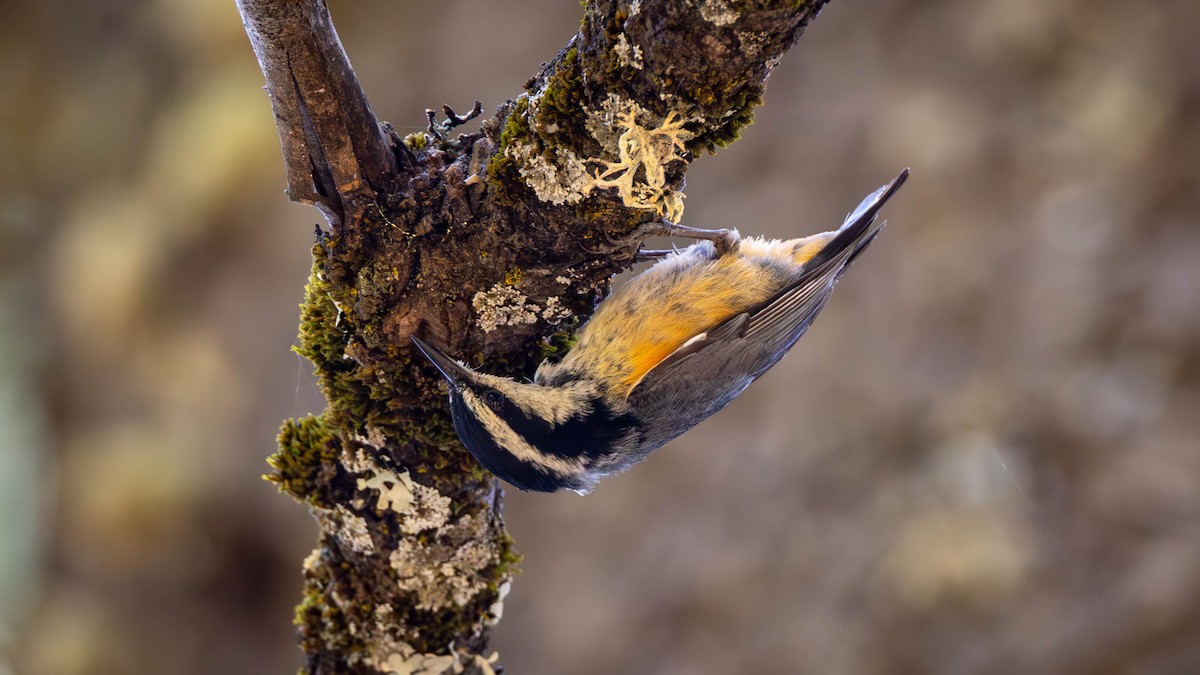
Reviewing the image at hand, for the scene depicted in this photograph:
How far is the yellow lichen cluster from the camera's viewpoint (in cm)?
143

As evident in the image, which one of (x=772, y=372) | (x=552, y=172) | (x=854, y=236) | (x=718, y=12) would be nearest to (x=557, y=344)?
(x=552, y=172)

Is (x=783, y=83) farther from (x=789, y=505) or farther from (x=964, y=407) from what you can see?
(x=789, y=505)

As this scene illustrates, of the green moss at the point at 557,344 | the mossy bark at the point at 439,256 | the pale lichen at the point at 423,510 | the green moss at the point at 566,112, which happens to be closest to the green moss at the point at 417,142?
the mossy bark at the point at 439,256

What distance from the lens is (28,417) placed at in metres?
5.23

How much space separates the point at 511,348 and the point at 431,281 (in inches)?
11.2

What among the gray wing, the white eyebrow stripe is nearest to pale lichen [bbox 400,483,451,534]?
the white eyebrow stripe

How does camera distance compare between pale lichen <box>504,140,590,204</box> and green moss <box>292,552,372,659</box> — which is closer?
pale lichen <box>504,140,590,204</box>

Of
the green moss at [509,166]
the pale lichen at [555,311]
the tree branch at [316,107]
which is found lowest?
the pale lichen at [555,311]

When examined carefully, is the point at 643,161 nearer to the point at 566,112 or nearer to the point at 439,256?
the point at 566,112

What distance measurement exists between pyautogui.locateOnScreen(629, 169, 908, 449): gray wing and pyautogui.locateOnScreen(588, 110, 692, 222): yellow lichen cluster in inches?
26.0

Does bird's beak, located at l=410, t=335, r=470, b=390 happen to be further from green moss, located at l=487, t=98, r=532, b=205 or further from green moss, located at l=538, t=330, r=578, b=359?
green moss, located at l=487, t=98, r=532, b=205

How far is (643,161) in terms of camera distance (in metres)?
1.46

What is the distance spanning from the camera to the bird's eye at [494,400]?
1855mm

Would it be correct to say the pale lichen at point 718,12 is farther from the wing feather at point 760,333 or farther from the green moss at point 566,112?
the wing feather at point 760,333
